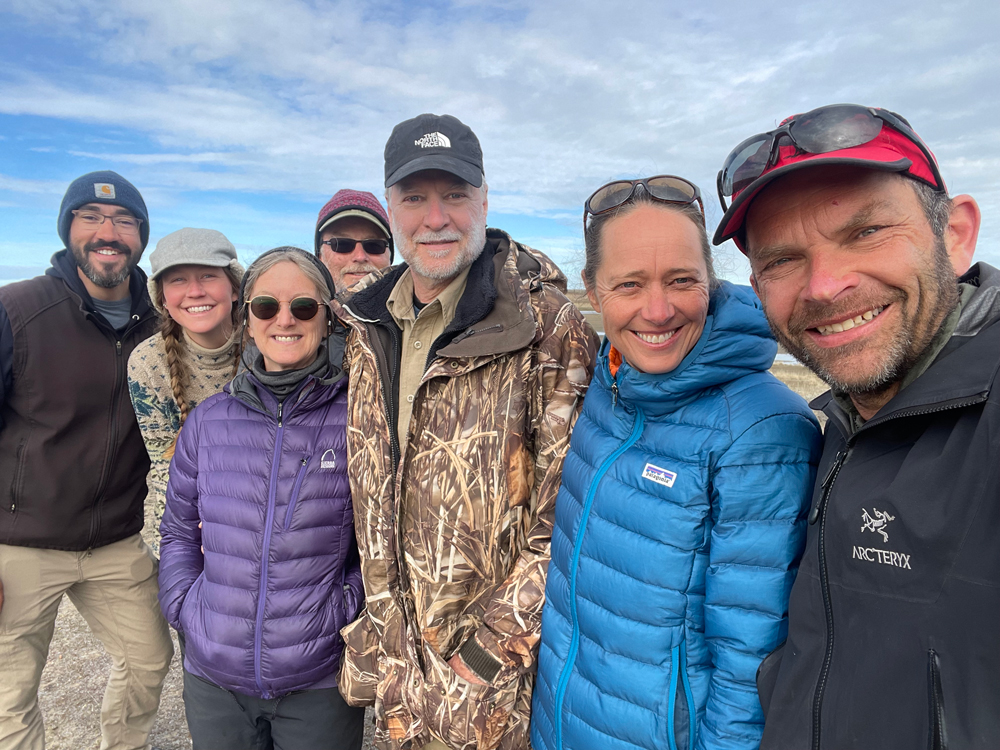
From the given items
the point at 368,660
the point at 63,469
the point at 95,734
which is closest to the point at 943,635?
the point at 368,660

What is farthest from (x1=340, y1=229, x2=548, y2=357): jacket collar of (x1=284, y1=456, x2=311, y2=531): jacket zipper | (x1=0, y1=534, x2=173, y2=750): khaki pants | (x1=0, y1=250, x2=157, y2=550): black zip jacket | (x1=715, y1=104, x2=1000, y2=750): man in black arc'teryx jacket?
→ (x1=0, y1=534, x2=173, y2=750): khaki pants

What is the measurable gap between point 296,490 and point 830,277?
220 centimetres

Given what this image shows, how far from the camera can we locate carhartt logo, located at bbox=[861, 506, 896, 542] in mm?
1211

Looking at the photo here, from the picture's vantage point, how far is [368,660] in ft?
7.91

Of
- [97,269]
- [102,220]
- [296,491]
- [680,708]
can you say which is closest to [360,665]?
[296,491]

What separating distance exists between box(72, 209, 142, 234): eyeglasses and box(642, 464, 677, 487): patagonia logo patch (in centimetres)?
386

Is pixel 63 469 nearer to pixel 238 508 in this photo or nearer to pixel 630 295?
pixel 238 508

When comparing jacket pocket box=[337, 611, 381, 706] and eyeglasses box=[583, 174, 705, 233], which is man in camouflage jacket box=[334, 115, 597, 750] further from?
A: eyeglasses box=[583, 174, 705, 233]

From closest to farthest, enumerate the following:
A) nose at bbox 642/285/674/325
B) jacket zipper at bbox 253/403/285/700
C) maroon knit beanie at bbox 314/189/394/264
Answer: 1. nose at bbox 642/285/674/325
2. jacket zipper at bbox 253/403/285/700
3. maroon knit beanie at bbox 314/189/394/264

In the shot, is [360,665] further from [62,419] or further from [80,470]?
[62,419]

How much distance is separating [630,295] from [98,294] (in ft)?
11.8

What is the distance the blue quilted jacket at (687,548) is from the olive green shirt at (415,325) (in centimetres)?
99

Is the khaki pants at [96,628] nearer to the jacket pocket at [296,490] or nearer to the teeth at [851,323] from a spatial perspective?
the jacket pocket at [296,490]

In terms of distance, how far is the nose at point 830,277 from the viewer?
1.37 metres
